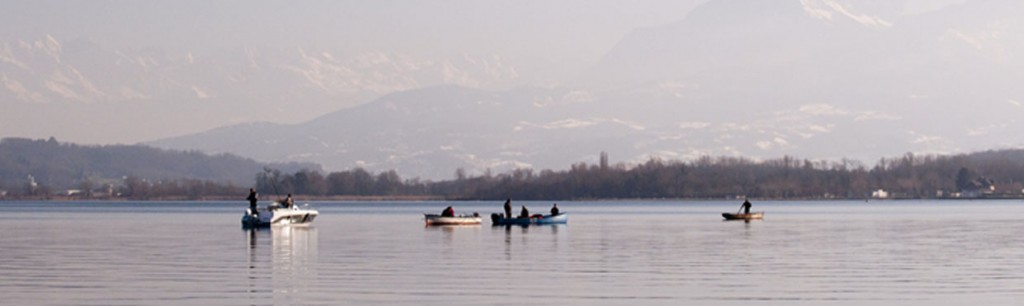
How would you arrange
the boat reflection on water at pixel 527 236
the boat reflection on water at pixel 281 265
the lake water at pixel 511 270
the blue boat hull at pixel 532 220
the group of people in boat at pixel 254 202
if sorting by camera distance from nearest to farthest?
the lake water at pixel 511 270 → the boat reflection on water at pixel 281 265 → the boat reflection on water at pixel 527 236 → the group of people in boat at pixel 254 202 → the blue boat hull at pixel 532 220

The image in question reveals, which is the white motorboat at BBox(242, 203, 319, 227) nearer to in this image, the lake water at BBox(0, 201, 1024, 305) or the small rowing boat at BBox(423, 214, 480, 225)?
the small rowing boat at BBox(423, 214, 480, 225)

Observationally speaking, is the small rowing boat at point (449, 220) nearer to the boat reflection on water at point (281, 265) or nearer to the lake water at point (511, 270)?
the boat reflection on water at point (281, 265)

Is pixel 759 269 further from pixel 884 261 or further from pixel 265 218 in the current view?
pixel 265 218

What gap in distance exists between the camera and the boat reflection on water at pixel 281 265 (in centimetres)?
3575

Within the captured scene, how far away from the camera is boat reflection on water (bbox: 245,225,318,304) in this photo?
3575 cm

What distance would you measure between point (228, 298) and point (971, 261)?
2321cm

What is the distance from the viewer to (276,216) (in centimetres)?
8512

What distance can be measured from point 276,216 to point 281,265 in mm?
38886

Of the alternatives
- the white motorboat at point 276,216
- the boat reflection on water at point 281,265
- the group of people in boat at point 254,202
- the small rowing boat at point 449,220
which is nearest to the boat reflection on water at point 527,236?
the small rowing boat at point 449,220

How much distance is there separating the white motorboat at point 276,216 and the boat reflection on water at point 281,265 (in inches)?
315

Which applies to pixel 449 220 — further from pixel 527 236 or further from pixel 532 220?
pixel 527 236

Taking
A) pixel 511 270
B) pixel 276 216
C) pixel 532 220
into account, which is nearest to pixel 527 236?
pixel 276 216

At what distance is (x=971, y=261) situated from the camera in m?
48.2

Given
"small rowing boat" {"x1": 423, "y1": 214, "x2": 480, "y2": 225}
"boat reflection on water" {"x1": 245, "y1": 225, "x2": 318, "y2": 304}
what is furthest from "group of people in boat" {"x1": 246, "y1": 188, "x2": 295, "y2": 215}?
"boat reflection on water" {"x1": 245, "y1": 225, "x2": 318, "y2": 304}
